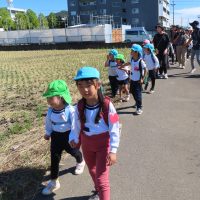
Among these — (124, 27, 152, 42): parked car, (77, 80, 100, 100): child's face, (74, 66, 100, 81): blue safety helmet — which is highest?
(74, 66, 100, 81): blue safety helmet

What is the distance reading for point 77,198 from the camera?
3992mm

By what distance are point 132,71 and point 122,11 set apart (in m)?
78.9

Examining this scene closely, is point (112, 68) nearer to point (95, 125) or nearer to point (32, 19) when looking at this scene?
point (95, 125)

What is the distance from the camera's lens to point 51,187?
164 inches

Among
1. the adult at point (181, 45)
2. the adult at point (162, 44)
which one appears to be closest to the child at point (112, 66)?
the adult at point (162, 44)

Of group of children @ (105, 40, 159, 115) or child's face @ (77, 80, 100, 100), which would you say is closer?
child's face @ (77, 80, 100, 100)

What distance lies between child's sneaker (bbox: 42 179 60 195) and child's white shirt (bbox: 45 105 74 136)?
607 mm

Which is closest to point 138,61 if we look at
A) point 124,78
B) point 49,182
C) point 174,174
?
point 124,78

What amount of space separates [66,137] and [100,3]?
84461 millimetres

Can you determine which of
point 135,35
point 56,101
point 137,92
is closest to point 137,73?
point 137,92

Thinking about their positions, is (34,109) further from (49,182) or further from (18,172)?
(49,182)

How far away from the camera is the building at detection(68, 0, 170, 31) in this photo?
262 ft

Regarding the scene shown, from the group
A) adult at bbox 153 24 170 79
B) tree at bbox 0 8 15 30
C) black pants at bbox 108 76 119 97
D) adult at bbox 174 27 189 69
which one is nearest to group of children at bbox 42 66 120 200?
black pants at bbox 108 76 119 97

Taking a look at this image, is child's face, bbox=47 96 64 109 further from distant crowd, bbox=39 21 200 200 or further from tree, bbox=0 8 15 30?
tree, bbox=0 8 15 30
